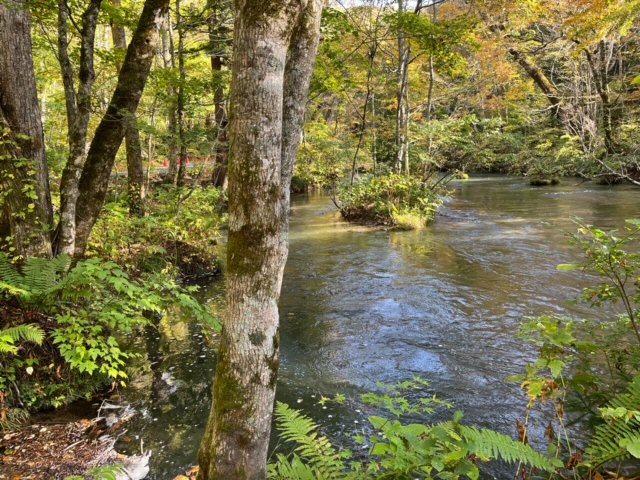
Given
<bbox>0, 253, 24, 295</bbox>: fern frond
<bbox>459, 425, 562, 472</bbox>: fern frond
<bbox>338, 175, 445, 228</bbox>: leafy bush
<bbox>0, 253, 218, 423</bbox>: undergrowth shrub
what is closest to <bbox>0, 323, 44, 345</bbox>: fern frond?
<bbox>0, 253, 218, 423</bbox>: undergrowth shrub

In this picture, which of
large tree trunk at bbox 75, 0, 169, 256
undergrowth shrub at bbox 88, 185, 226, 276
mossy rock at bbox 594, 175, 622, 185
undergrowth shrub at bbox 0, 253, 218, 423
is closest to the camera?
undergrowth shrub at bbox 0, 253, 218, 423

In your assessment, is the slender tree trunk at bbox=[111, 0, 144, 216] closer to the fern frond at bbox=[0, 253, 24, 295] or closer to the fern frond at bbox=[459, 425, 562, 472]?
the fern frond at bbox=[0, 253, 24, 295]

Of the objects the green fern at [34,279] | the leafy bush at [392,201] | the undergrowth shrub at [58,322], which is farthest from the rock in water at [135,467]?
the leafy bush at [392,201]

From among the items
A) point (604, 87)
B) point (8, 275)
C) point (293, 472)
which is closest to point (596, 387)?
point (293, 472)

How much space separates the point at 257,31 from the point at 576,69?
789 inches

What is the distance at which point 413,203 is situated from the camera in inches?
532

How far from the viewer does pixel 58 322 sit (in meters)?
3.63

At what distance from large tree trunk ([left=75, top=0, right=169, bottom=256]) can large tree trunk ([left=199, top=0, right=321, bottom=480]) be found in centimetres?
321

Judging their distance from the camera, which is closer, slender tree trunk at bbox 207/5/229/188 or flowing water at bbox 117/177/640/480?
flowing water at bbox 117/177/640/480

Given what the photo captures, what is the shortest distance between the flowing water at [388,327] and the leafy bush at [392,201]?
37.7 inches

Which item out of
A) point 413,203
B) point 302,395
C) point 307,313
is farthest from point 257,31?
point 413,203

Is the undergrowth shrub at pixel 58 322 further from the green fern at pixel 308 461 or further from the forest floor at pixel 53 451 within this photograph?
the green fern at pixel 308 461

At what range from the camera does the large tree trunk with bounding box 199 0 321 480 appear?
6.40 ft

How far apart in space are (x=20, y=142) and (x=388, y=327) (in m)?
4.70
